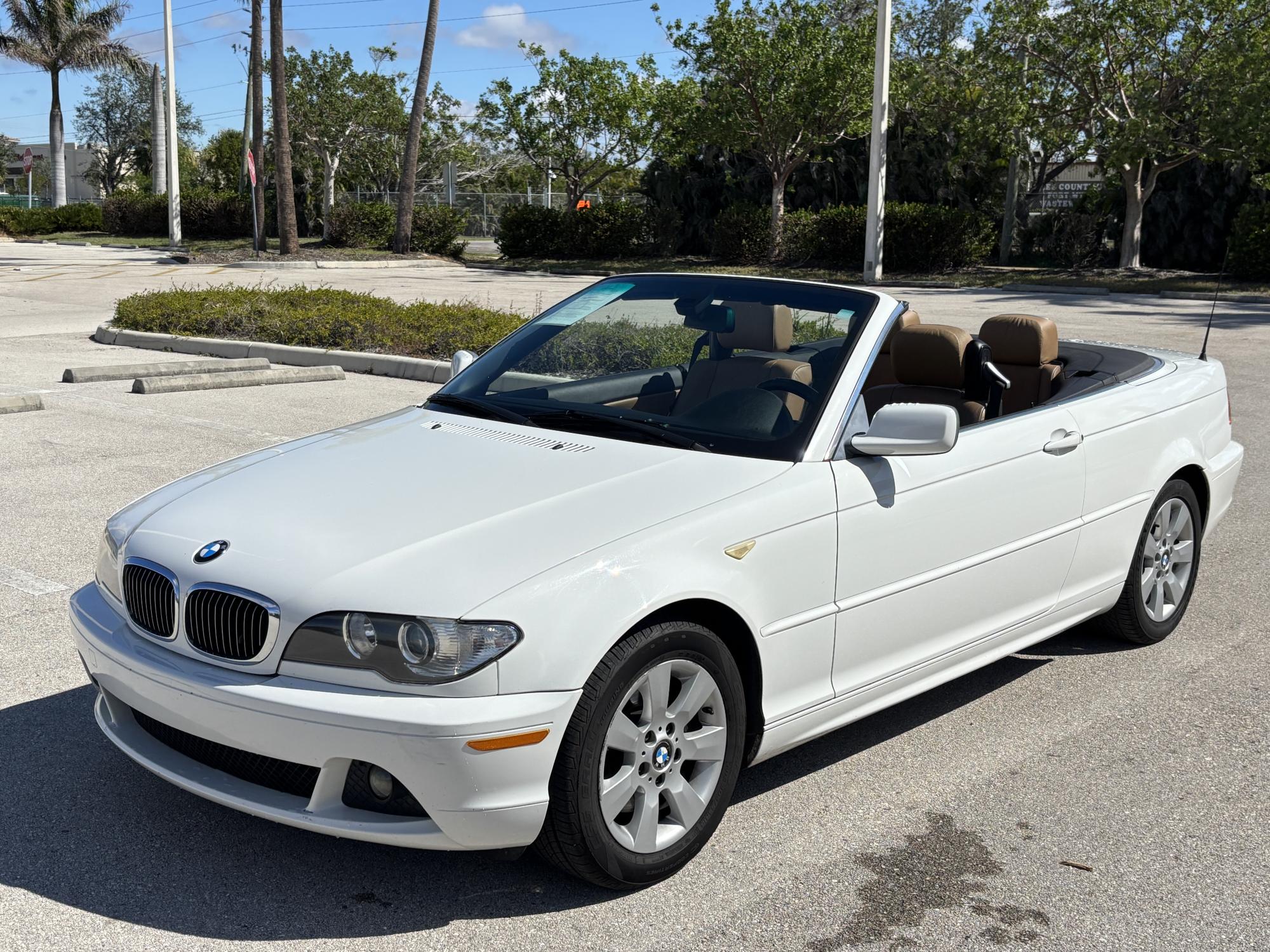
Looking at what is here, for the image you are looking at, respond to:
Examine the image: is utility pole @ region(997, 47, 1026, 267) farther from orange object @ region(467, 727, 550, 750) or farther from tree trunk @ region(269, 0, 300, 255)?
orange object @ region(467, 727, 550, 750)

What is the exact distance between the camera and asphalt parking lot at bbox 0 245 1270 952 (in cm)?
317

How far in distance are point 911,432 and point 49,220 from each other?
2246 inches

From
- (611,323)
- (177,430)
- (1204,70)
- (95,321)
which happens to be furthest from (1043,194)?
(611,323)

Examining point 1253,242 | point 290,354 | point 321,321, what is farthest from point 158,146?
point 290,354

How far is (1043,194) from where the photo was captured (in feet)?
117

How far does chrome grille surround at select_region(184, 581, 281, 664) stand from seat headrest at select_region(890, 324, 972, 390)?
288cm

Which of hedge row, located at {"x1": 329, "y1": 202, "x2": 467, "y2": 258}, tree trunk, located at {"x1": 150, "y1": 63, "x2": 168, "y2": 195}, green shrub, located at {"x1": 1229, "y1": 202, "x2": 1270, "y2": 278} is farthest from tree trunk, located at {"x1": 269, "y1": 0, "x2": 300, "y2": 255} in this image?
green shrub, located at {"x1": 1229, "y1": 202, "x2": 1270, "y2": 278}

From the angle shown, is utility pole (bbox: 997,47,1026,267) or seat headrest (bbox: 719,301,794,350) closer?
seat headrest (bbox: 719,301,794,350)

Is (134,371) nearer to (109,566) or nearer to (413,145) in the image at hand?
(109,566)

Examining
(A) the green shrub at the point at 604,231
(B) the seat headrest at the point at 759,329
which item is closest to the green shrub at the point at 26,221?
(A) the green shrub at the point at 604,231

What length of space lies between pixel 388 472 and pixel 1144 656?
3260mm

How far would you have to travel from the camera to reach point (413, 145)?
36.2 meters

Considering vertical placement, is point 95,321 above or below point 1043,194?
below

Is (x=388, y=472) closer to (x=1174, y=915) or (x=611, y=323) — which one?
(x=611, y=323)
